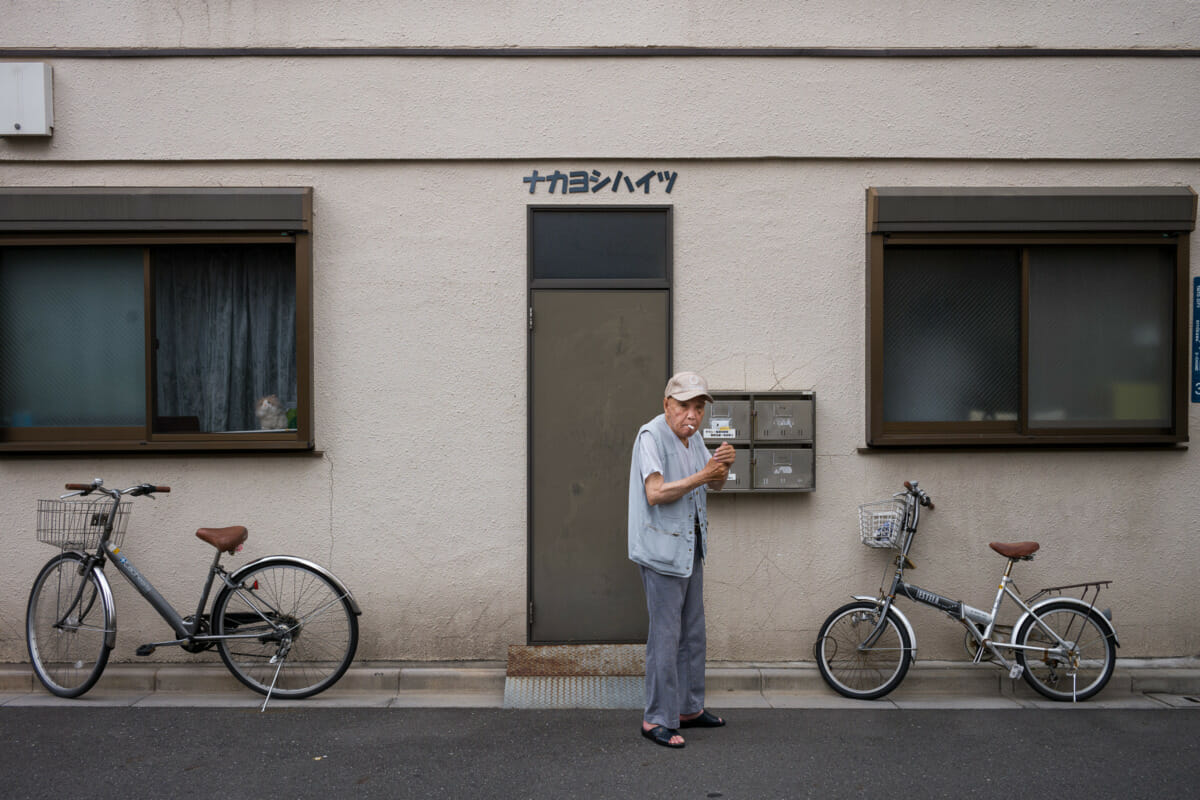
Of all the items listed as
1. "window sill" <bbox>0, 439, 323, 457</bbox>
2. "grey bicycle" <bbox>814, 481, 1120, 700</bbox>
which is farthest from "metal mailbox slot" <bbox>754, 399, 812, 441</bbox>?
"window sill" <bbox>0, 439, 323, 457</bbox>

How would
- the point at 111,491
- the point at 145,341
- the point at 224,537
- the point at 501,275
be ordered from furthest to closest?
the point at 145,341 < the point at 501,275 < the point at 111,491 < the point at 224,537

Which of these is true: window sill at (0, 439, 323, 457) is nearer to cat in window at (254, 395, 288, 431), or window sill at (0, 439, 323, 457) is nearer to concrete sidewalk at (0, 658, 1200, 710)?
cat in window at (254, 395, 288, 431)

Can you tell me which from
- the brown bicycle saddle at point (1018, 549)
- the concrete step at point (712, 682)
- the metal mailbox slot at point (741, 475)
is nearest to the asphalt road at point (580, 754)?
the concrete step at point (712, 682)

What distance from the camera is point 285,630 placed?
5934 millimetres

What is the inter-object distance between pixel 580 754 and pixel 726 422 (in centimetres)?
239

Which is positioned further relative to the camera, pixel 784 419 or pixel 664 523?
pixel 784 419

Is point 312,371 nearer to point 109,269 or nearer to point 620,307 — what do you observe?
point 109,269

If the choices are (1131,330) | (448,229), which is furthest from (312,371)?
(1131,330)

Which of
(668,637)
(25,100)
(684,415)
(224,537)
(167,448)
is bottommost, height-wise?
(668,637)

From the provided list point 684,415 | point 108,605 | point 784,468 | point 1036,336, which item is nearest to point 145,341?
point 108,605

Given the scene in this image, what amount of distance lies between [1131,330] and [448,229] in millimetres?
4833

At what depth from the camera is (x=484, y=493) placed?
652cm

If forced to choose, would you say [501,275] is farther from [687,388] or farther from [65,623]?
[65,623]

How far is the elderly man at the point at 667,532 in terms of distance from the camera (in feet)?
17.0
